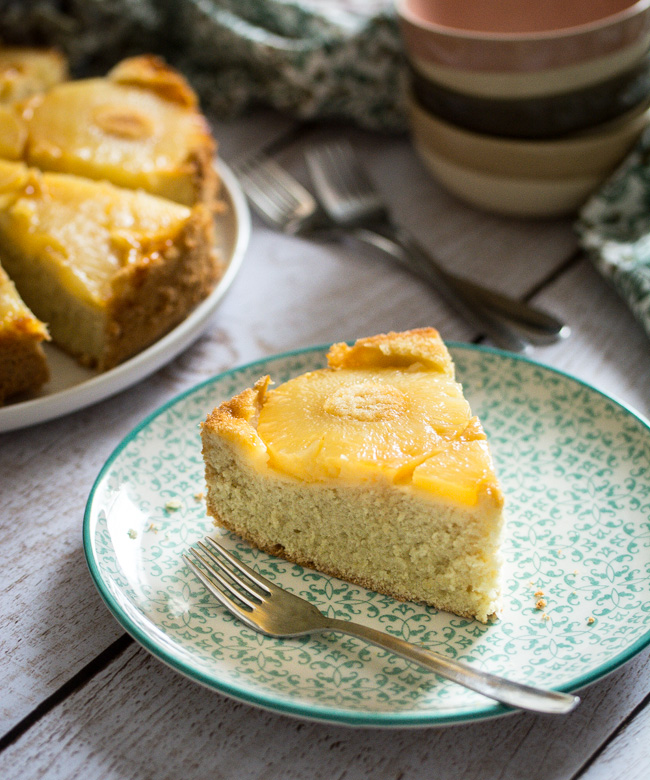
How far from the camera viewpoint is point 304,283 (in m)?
2.60

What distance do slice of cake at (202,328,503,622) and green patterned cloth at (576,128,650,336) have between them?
938mm

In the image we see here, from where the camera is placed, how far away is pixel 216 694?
1.46 m

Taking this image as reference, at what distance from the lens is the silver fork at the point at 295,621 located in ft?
4.10

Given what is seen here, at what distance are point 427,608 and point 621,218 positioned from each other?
156cm

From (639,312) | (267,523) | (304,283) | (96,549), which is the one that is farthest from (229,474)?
(639,312)

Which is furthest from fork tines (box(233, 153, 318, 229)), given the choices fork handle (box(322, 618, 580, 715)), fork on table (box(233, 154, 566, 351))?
fork handle (box(322, 618, 580, 715))

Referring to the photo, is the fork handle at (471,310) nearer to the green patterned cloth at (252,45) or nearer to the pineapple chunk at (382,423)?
the pineapple chunk at (382,423)

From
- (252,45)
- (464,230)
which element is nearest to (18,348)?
(464,230)

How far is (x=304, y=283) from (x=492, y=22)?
3.79 feet

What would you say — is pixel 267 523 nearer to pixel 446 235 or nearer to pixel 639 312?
pixel 639 312

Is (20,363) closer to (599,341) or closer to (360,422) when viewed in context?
(360,422)

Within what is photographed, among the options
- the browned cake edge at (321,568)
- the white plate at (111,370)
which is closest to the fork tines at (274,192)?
the white plate at (111,370)

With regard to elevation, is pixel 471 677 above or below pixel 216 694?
above

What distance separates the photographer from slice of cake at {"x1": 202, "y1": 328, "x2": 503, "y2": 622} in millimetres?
1487
